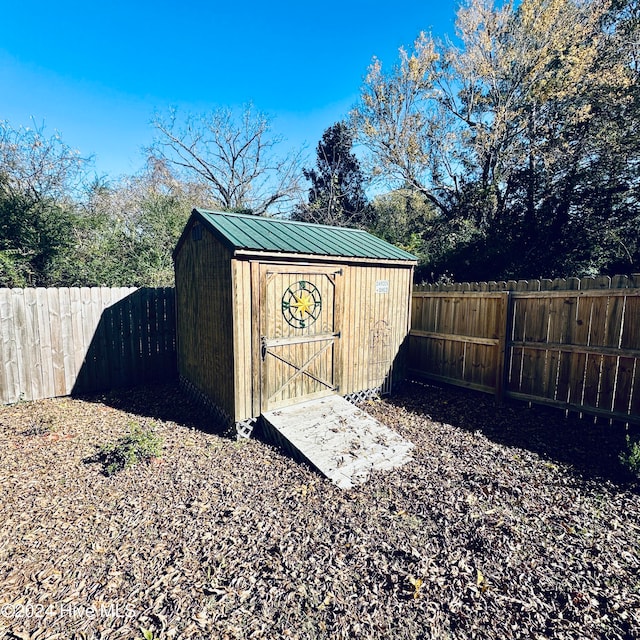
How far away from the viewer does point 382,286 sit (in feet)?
20.5

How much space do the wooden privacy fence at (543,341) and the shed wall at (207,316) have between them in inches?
165

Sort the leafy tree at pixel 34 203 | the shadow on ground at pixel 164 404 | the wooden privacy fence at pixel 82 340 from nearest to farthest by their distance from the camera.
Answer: the shadow on ground at pixel 164 404
the wooden privacy fence at pixel 82 340
the leafy tree at pixel 34 203

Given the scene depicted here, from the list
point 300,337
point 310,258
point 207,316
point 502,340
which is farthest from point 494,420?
point 207,316

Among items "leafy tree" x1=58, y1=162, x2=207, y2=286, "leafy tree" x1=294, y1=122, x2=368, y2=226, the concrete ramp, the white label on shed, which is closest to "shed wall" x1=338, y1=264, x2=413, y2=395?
the white label on shed

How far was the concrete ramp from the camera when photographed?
393 cm

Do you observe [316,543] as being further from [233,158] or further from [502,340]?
[233,158]

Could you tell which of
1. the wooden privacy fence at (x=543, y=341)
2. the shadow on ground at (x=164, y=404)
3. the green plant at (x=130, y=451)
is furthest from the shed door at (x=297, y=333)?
the wooden privacy fence at (x=543, y=341)

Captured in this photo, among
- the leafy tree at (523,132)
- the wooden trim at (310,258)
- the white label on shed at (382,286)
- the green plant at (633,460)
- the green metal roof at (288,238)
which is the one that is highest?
the leafy tree at (523,132)

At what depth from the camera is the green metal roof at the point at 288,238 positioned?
4715 millimetres

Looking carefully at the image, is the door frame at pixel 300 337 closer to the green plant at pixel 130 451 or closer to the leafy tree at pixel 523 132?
the green plant at pixel 130 451

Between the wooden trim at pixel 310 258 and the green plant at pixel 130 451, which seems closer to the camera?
the green plant at pixel 130 451

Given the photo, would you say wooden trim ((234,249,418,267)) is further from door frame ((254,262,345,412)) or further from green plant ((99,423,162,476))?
green plant ((99,423,162,476))

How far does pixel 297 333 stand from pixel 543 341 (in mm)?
3843

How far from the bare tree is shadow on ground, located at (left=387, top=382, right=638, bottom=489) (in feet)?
45.3
